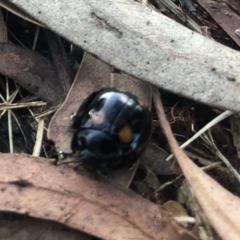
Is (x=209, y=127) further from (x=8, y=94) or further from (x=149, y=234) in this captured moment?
(x=8, y=94)

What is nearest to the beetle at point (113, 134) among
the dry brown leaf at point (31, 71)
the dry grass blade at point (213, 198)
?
the dry grass blade at point (213, 198)

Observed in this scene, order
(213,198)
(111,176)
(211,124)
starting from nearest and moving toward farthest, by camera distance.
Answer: (213,198)
(111,176)
(211,124)

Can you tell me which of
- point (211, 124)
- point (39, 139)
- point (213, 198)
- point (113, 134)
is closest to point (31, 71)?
point (39, 139)

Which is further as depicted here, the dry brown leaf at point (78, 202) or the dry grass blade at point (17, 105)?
the dry grass blade at point (17, 105)

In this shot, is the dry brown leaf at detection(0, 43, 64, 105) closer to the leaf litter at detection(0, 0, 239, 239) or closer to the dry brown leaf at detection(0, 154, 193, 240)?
the leaf litter at detection(0, 0, 239, 239)

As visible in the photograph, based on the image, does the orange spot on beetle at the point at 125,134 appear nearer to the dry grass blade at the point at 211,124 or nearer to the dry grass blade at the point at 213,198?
the dry grass blade at the point at 213,198

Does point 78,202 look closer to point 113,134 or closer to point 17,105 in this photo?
point 113,134

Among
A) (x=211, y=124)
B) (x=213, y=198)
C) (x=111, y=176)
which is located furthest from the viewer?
(x=211, y=124)
